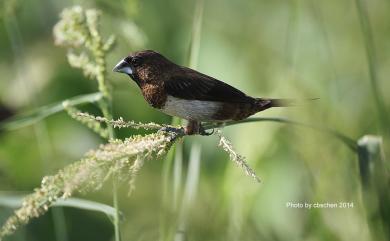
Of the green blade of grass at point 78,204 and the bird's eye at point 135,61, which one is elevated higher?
→ the bird's eye at point 135,61

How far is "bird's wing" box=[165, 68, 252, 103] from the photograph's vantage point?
248cm

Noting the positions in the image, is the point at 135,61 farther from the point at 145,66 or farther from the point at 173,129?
the point at 173,129

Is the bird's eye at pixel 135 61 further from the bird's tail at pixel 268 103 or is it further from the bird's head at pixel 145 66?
the bird's tail at pixel 268 103

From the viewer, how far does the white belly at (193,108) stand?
8.05 ft

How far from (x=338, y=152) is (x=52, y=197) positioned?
1.22 metres

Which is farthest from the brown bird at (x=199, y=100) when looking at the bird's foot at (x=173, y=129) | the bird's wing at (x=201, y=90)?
the bird's foot at (x=173, y=129)

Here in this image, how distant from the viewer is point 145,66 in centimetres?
267

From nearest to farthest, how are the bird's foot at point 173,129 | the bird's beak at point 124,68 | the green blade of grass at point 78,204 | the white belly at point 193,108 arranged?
1. the bird's foot at point 173,129
2. the green blade of grass at point 78,204
3. the white belly at point 193,108
4. the bird's beak at point 124,68

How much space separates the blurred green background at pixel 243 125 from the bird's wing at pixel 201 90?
0.83 ft

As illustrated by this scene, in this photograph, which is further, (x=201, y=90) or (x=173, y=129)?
(x=201, y=90)

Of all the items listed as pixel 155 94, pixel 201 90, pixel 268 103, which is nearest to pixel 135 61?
pixel 155 94

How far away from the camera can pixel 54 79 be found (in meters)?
5.01

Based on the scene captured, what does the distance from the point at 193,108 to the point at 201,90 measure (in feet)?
0.21

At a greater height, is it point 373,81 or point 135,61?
point 135,61
